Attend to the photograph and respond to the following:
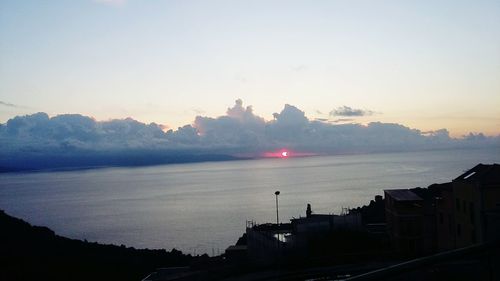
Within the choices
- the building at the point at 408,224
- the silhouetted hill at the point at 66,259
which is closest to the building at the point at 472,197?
the building at the point at 408,224

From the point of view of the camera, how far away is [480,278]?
2559mm

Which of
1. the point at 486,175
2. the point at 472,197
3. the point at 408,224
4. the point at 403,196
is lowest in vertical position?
the point at 408,224

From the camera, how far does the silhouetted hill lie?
1264 inches

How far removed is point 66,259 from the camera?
35.9 meters

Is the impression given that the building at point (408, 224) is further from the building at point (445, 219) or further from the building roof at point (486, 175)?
the building roof at point (486, 175)

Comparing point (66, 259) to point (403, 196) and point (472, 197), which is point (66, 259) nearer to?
point (403, 196)

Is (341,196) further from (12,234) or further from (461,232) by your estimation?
(461,232)

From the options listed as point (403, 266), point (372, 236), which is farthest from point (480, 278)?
point (372, 236)

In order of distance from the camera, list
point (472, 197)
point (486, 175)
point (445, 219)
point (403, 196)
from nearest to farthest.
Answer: point (486, 175), point (472, 197), point (445, 219), point (403, 196)

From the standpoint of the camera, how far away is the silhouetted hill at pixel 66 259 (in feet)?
105

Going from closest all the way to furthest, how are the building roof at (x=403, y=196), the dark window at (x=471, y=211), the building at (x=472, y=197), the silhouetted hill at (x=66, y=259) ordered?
the building at (x=472, y=197)
the dark window at (x=471, y=211)
the building roof at (x=403, y=196)
the silhouetted hill at (x=66, y=259)

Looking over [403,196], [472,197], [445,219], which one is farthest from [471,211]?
[403,196]

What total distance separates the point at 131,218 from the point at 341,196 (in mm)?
39453

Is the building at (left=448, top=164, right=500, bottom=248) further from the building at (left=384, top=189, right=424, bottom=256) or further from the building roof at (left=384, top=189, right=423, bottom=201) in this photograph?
the building roof at (left=384, top=189, right=423, bottom=201)
